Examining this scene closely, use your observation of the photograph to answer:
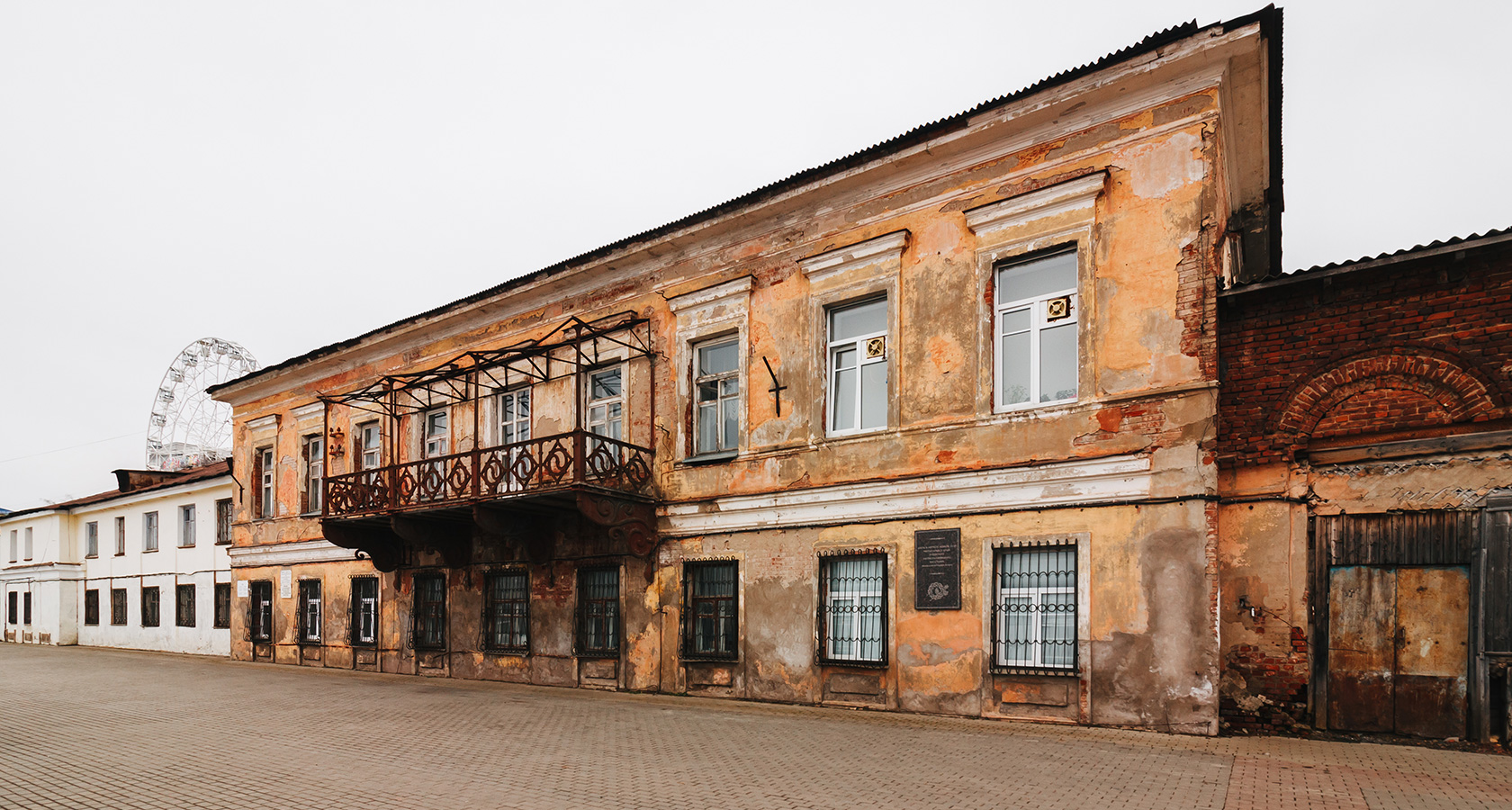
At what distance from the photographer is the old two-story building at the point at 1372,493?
8.88 metres

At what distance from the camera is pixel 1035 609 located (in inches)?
432

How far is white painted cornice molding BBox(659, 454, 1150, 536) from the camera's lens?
10.5 metres

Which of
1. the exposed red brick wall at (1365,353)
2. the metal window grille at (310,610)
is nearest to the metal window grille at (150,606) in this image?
the metal window grille at (310,610)

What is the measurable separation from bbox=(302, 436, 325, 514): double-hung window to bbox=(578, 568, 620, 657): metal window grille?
31.5 feet

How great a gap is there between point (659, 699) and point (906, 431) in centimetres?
539

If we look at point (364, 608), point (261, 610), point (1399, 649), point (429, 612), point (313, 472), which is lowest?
point (261, 610)

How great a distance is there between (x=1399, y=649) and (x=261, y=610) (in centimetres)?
2300

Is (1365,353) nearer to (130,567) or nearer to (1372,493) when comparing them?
(1372,493)

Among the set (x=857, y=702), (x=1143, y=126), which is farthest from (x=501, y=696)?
(x=1143, y=126)

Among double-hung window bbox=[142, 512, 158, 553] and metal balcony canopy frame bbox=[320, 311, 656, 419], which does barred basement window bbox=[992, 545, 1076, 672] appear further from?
double-hung window bbox=[142, 512, 158, 553]

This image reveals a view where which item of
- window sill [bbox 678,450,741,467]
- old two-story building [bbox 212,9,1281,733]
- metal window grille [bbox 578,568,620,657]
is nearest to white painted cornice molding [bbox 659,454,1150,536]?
old two-story building [bbox 212,9,1281,733]

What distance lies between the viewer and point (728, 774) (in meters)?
8.18

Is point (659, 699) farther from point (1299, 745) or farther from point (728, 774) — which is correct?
point (1299, 745)

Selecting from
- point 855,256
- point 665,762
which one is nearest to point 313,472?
point 855,256
